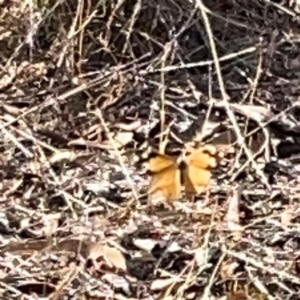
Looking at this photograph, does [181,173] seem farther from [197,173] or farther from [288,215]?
[288,215]

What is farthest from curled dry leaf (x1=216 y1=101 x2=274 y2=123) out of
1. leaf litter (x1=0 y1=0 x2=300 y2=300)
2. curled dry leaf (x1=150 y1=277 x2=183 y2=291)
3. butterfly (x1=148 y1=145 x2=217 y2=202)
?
curled dry leaf (x1=150 y1=277 x2=183 y2=291)

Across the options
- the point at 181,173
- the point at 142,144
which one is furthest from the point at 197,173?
the point at 142,144

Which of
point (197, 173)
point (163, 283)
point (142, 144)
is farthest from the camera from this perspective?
point (142, 144)

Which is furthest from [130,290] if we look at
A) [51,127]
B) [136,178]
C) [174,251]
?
[51,127]

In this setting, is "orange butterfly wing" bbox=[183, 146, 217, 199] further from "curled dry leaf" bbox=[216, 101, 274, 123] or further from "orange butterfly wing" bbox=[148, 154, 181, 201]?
"curled dry leaf" bbox=[216, 101, 274, 123]

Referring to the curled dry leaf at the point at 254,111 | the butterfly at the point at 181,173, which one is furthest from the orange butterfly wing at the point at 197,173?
the curled dry leaf at the point at 254,111

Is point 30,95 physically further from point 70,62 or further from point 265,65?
point 265,65
